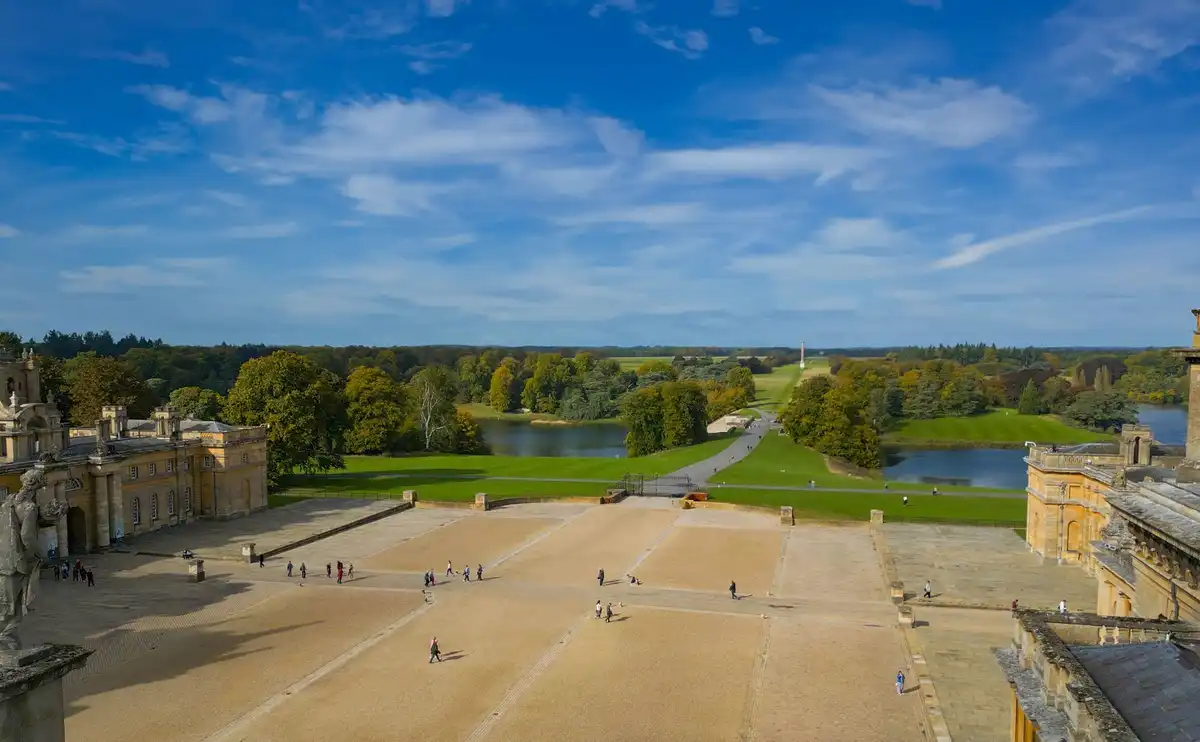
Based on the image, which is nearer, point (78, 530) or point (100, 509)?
point (78, 530)

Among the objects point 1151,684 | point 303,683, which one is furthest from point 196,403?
point 1151,684

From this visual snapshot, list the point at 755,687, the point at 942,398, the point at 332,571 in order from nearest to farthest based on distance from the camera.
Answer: the point at 755,687
the point at 332,571
the point at 942,398

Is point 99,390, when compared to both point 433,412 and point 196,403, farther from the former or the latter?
point 433,412


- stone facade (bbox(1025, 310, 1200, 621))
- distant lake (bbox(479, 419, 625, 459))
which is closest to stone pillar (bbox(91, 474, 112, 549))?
stone facade (bbox(1025, 310, 1200, 621))

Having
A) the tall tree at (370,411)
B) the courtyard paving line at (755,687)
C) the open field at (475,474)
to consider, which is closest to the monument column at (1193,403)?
the courtyard paving line at (755,687)

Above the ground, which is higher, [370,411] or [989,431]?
[370,411]

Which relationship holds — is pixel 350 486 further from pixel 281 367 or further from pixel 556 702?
pixel 556 702
